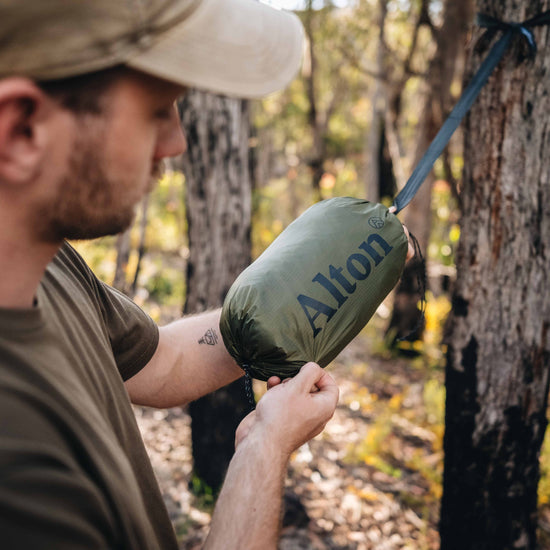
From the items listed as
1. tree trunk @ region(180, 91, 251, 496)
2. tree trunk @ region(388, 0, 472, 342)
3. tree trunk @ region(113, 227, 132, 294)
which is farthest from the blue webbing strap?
tree trunk @ region(388, 0, 472, 342)

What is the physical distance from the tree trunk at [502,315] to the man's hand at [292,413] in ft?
3.23

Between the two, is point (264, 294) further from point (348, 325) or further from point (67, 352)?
point (67, 352)

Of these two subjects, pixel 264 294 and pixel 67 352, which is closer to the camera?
pixel 67 352

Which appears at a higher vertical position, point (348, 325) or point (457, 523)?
point (348, 325)

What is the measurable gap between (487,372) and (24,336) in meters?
1.76

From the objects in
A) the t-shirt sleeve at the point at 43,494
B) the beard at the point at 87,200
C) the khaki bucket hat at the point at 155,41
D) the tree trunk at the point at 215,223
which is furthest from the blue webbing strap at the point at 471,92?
the tree trunk at the point at 215,223

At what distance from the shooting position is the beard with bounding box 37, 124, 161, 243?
825mm

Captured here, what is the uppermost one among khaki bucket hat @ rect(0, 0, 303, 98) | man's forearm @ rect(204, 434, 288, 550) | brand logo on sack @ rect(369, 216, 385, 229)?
khaki bucket hat @ rect(0, 0, 303, 98)

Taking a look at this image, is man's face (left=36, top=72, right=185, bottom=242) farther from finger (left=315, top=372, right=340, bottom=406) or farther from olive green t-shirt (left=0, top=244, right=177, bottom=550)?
finger (left=315, top=372, right=340, bottom=406)

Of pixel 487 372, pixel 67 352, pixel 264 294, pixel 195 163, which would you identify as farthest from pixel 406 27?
pixel 67 352

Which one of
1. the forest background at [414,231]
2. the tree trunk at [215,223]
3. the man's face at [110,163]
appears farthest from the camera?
the forest background at [414,231]

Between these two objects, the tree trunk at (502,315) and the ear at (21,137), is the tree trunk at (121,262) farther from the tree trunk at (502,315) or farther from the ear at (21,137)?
the ear at (21,137)

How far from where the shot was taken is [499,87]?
1.83 meters

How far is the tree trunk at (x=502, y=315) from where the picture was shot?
5.96ft
